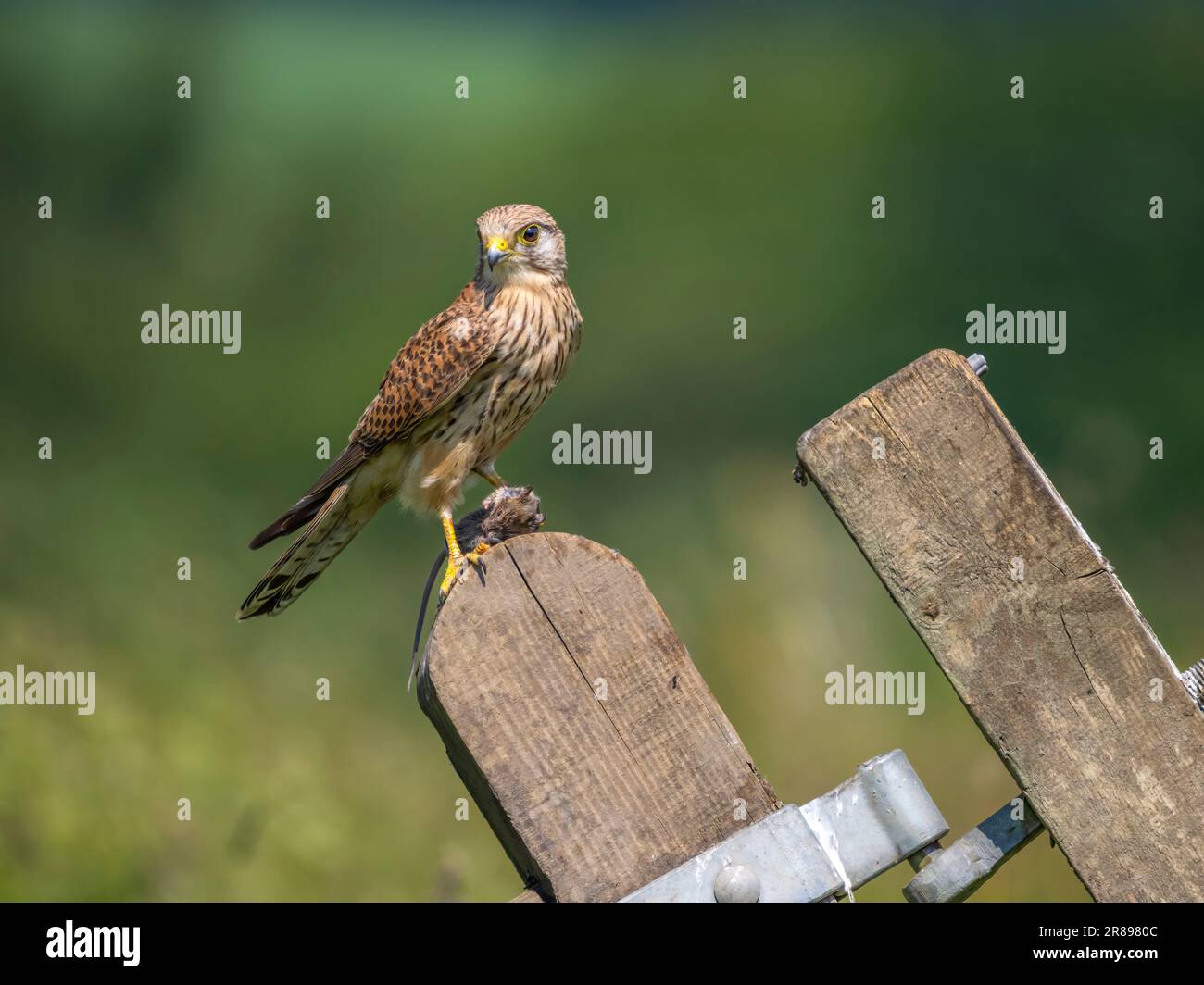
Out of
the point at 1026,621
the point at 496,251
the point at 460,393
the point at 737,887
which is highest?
the point at 496,251

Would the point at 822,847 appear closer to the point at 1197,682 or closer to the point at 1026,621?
the point at 1026,621

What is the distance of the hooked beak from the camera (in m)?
4.61

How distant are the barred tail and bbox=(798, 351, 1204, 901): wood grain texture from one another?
2.43 metres

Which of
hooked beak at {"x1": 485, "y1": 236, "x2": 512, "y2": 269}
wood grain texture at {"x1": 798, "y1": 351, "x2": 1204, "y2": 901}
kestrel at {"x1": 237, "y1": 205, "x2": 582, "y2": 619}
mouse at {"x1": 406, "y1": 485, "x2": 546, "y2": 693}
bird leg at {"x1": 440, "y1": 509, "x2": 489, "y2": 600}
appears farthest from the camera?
hooked beak at {"x1": 485, "y1": 236, "x2": 512, "y2": 269}

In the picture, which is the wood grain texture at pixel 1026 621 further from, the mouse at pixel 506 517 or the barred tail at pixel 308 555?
the barred tail at pixel 308 555

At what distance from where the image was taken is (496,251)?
15.1 feet

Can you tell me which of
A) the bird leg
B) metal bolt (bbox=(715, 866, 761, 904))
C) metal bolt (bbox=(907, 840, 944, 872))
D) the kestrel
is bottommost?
metal bolt (bbox=(715, 866, 761, 904))

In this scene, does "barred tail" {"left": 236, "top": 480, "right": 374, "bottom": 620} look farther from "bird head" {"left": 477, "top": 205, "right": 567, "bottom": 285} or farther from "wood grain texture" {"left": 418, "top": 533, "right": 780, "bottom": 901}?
"wood grain texture" {"left": 418, "top": 533, "right": 780, "bottom": 901}

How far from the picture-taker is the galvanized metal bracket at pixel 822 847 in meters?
2.07

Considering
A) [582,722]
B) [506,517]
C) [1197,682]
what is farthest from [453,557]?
[1197,682]

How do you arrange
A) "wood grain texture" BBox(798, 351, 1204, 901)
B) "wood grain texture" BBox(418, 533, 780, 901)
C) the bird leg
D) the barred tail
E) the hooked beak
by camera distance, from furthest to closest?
1. the hooked beak
2. the barred tail
3. the bird leg
4. "wood grain texture" BBox(418, 533, 780, 901)
5. "wood grain texture" BBox(798, 351, 1204, 901)

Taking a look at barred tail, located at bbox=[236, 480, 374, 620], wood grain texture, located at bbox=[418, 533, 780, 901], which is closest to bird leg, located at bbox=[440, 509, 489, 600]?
wood grain texture, located at bbox=[418, 533, 780, 901]

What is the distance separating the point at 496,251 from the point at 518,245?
0.09 meters

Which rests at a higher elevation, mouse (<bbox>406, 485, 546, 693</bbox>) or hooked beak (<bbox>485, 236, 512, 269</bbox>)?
hooked beak (<bbox>485, 236, 512, 269</bbox>)
